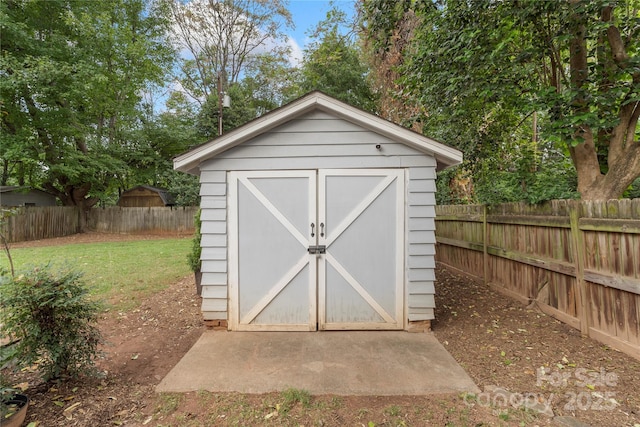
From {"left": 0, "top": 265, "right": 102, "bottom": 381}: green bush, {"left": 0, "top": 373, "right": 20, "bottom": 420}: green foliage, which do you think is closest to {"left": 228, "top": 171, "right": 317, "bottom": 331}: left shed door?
{"left": 0, "top": 265, "right": 102, "bottom": 381}: green bush

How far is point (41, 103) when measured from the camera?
13.5 meters

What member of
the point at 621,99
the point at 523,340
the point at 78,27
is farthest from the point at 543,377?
the point at 78,27

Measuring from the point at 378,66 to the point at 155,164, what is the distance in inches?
500

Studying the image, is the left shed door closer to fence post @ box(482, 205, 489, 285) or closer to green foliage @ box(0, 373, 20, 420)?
green foliage @ box(0, 373, 20, 420)

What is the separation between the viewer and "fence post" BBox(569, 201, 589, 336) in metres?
3.57

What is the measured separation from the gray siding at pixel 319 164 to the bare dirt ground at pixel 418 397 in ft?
2.34

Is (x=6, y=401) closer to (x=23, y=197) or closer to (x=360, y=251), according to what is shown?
(x=360, y=251)

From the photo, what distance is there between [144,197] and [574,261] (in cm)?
1896

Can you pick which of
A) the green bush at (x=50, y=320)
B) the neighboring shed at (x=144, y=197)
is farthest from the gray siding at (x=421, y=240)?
the neighboring shed at (x=144, y=197)

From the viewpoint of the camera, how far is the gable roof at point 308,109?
148 inches

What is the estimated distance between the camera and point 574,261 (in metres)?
3.70

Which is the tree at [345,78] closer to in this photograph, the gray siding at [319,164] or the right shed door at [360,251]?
the gray siding at [319,164]

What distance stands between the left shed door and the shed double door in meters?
0.01

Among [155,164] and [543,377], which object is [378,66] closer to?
[543,377]
